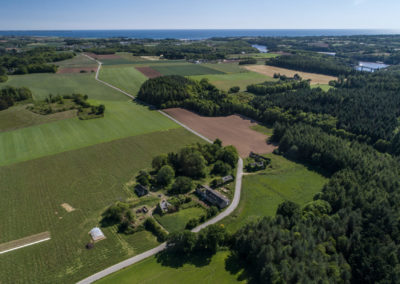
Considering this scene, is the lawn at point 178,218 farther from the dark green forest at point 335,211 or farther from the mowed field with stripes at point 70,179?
the dark green forest at point 335,211

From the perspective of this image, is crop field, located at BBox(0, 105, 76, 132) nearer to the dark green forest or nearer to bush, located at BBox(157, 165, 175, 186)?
bush, located at BBox(157, 165, 175, 186)

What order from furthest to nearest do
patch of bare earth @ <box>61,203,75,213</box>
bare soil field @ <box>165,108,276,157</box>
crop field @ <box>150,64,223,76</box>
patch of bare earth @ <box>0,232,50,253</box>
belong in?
crop field @ <box>150,64,223,76</box>
bare soil field @ <box>165,108,276,157</box>
patch of bare earth @ <box>61,203,75,213</box>
patch of bare earth @ <box>0,232,50,253</box>

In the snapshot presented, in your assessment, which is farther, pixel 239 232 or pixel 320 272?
pixel 239 232

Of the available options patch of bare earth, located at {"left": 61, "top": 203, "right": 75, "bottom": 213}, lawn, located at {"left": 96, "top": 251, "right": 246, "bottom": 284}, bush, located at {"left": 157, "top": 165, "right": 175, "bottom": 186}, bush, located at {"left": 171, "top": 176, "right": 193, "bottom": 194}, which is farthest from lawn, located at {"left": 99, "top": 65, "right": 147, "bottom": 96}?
lawn, located at {"left": 96, "top": 251, "right": 246, "bottom": 284}

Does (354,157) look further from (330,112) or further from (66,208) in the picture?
(66,208)

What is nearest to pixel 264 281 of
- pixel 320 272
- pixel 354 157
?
pixel 320 272

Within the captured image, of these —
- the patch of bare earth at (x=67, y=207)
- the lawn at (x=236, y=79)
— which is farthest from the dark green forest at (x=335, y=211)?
the lawn at (x=236, y=79)
